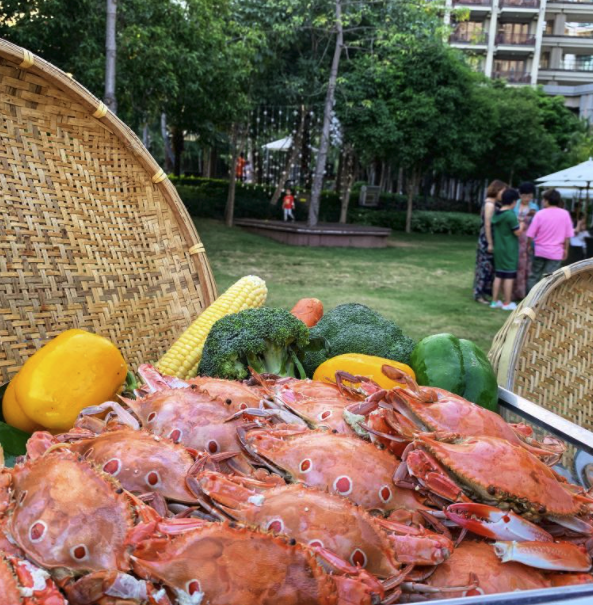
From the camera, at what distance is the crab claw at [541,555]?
1077 mm

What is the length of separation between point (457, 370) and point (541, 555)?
2.98 feet

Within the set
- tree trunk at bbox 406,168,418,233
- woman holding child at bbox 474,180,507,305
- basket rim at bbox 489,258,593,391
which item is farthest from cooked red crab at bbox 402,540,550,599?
tree trunk at bbox 406,168,418,233

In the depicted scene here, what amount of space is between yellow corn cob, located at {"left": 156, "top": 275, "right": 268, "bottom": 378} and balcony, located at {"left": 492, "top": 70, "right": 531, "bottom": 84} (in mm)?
49034

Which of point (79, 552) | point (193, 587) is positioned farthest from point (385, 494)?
point (79, 552)

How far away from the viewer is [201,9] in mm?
12469

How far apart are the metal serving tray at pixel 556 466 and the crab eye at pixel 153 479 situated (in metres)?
0.58

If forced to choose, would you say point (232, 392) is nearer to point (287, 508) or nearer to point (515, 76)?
point (287, 508)

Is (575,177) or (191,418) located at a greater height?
(575,177)

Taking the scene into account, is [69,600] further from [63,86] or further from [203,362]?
[63,86]

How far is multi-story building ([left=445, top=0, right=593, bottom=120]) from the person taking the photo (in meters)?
45.6

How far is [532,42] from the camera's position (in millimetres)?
46188

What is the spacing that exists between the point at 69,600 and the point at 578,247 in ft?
39.3

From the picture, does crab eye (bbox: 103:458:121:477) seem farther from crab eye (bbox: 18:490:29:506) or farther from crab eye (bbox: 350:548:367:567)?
crab eye (bbox: 350:548:367:567)

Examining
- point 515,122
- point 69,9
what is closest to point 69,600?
point 69,9
